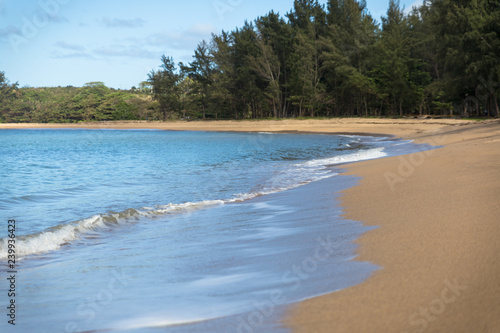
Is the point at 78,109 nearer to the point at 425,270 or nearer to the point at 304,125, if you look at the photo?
the point at 304,125

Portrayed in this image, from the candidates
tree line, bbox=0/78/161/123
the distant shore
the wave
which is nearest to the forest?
the distant shore

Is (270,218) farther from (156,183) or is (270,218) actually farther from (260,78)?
(260,78)

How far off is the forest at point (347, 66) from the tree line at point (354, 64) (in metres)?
0.13

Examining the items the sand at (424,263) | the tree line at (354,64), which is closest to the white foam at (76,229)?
the sand at (424,263)

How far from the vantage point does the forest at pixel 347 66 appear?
3900 cm

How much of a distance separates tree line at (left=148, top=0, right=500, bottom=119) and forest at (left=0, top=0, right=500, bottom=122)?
0.13 meters

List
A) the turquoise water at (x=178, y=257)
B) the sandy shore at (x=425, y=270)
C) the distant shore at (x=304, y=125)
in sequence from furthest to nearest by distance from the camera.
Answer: the distant shore at (x=304, y=125) < the turquoise water at (x=178, y=257) < the sandy shore at (x=425, y=270)

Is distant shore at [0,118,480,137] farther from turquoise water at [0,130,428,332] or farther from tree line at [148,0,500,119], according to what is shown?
turquoise water at [0,130,428,332]

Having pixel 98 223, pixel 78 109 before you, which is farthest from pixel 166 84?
pixel 98 223

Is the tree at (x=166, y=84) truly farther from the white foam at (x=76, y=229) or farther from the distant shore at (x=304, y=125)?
the white foam at (x=76, y=229)

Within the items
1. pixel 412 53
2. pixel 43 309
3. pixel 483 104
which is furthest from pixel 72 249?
pixel 412 53

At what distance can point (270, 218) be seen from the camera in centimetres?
686

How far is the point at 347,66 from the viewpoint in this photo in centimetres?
5691

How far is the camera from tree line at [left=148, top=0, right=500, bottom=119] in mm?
38781
